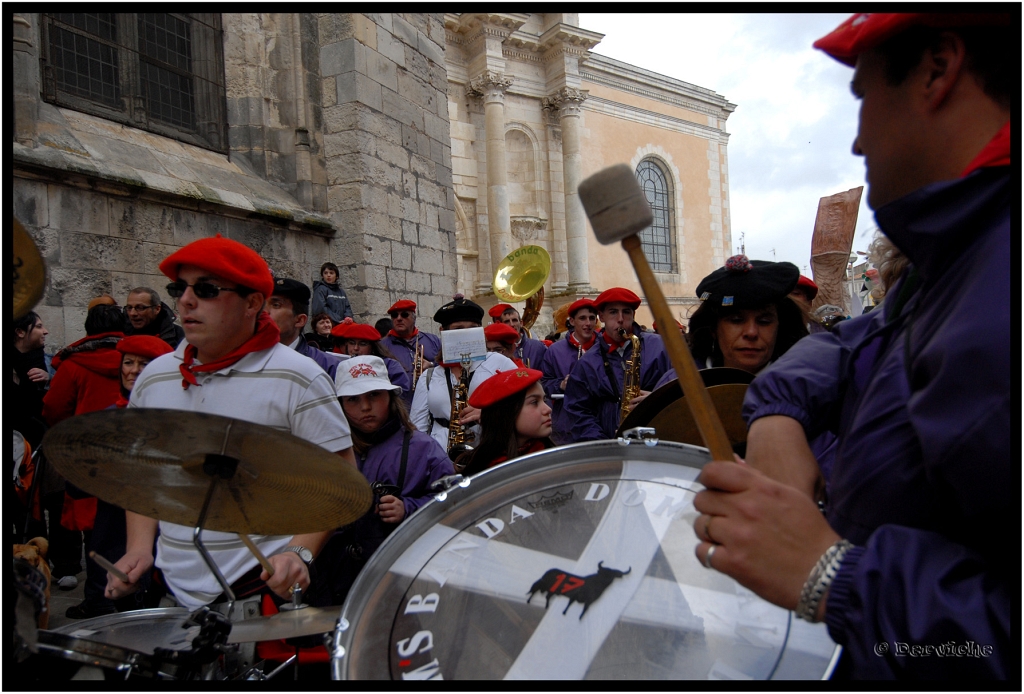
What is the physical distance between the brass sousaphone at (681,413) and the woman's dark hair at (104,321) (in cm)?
396

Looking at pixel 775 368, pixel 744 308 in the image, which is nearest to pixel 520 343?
pixel 744 308

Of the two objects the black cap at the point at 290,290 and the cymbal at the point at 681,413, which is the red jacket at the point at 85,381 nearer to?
the black cap at the point at 290,290

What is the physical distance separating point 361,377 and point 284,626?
162 centimetres

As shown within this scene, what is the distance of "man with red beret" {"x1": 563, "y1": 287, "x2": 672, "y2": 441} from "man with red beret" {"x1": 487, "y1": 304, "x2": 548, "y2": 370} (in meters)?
2.15

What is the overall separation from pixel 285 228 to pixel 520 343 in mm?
2998

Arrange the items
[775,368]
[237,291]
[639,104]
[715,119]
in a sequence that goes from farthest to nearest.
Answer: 1. [715,119]
2. [639,104]
3. [237,291]
4. [775,368]

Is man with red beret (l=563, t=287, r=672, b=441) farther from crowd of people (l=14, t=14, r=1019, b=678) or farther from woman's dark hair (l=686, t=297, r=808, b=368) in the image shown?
crowd of people (l=14, t=14, r=1019, b=678)

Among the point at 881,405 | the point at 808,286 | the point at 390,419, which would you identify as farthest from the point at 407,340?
the point at 881,405

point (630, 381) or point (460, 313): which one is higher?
point (460, 313)

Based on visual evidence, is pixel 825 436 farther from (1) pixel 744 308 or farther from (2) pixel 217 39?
(2) pixel 217 39

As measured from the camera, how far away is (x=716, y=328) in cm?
276

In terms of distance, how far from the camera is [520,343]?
25.4ft

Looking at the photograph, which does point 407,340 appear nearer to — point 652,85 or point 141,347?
point 141,347

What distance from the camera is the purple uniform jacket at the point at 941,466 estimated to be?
0.67 m
